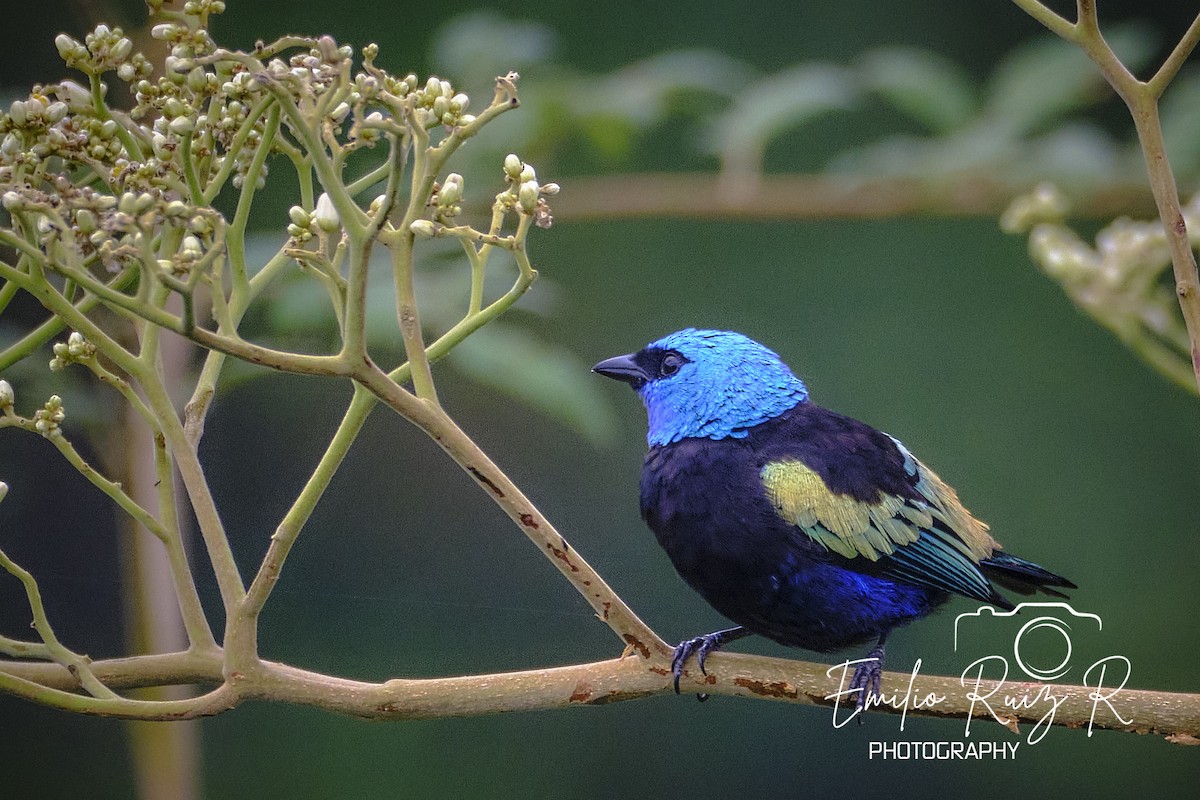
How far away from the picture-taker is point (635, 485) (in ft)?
5.49

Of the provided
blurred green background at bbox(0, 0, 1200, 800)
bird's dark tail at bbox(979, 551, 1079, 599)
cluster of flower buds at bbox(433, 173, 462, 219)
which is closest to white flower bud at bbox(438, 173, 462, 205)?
cluster of flower buds at bbox(433, 173, 462, 219)

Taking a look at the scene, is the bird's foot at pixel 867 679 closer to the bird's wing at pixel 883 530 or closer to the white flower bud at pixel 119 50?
the bird's wing at pixel 883 530

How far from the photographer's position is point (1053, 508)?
66.5 inches

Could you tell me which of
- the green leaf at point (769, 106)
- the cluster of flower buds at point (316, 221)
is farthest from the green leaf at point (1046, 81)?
the cluster of flower buds at point (316, 221)

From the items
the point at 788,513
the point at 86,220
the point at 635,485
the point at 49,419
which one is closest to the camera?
the point at 86,220

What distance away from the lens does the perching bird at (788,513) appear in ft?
3.24

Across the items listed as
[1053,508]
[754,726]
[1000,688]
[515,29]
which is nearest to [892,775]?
[754,726]

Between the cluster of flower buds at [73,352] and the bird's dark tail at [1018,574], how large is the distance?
0.74m

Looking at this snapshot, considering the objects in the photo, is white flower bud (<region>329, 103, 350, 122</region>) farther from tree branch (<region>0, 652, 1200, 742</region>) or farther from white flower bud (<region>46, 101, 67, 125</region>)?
tree branch (<region>0, 652, 1200, 742</region>)

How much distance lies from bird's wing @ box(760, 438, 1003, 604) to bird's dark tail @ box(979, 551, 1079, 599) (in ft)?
0.07

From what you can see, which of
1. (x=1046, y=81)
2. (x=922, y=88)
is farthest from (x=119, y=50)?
(x=1046, y=81)

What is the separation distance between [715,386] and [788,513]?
138 millimetres

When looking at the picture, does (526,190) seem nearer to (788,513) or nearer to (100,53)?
(100,53)

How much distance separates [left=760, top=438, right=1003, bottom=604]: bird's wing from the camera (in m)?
1.00
